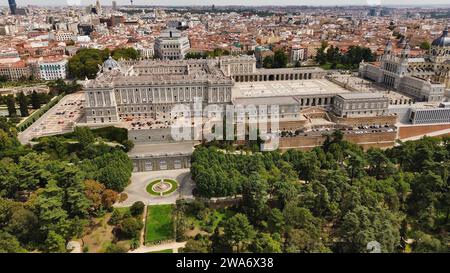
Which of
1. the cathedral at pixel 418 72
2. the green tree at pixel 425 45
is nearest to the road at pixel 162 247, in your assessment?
the cathedral at pixel 418 72

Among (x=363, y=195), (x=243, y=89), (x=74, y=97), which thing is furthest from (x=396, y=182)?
(x=74, y=97)

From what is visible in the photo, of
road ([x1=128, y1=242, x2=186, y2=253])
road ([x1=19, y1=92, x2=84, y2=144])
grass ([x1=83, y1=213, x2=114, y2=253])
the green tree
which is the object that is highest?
the green tree

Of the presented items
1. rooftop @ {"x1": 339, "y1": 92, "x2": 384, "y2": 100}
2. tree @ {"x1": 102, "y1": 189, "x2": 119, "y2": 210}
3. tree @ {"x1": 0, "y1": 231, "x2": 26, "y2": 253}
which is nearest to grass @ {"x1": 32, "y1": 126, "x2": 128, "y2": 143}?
tree @ {"x1": 102, "y1": 189, "x2": 119, "y2": 210}

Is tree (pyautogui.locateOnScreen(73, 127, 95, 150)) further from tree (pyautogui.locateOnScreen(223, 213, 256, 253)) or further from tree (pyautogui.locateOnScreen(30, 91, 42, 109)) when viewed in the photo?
tree (pyautogui.locateOnScreen(223, 213, 256, 253))

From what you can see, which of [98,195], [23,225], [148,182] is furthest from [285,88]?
[23,225]

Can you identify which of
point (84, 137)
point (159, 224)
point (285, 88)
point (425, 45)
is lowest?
point (159, 224)

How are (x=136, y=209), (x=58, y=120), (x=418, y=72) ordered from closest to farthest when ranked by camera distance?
1. (x=136, y=209)
2. (x=58, y=120)
3. (x=418, y=72)

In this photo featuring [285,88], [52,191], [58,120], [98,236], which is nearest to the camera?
[98,236]

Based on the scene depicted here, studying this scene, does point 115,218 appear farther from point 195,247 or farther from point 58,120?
point 58,120
